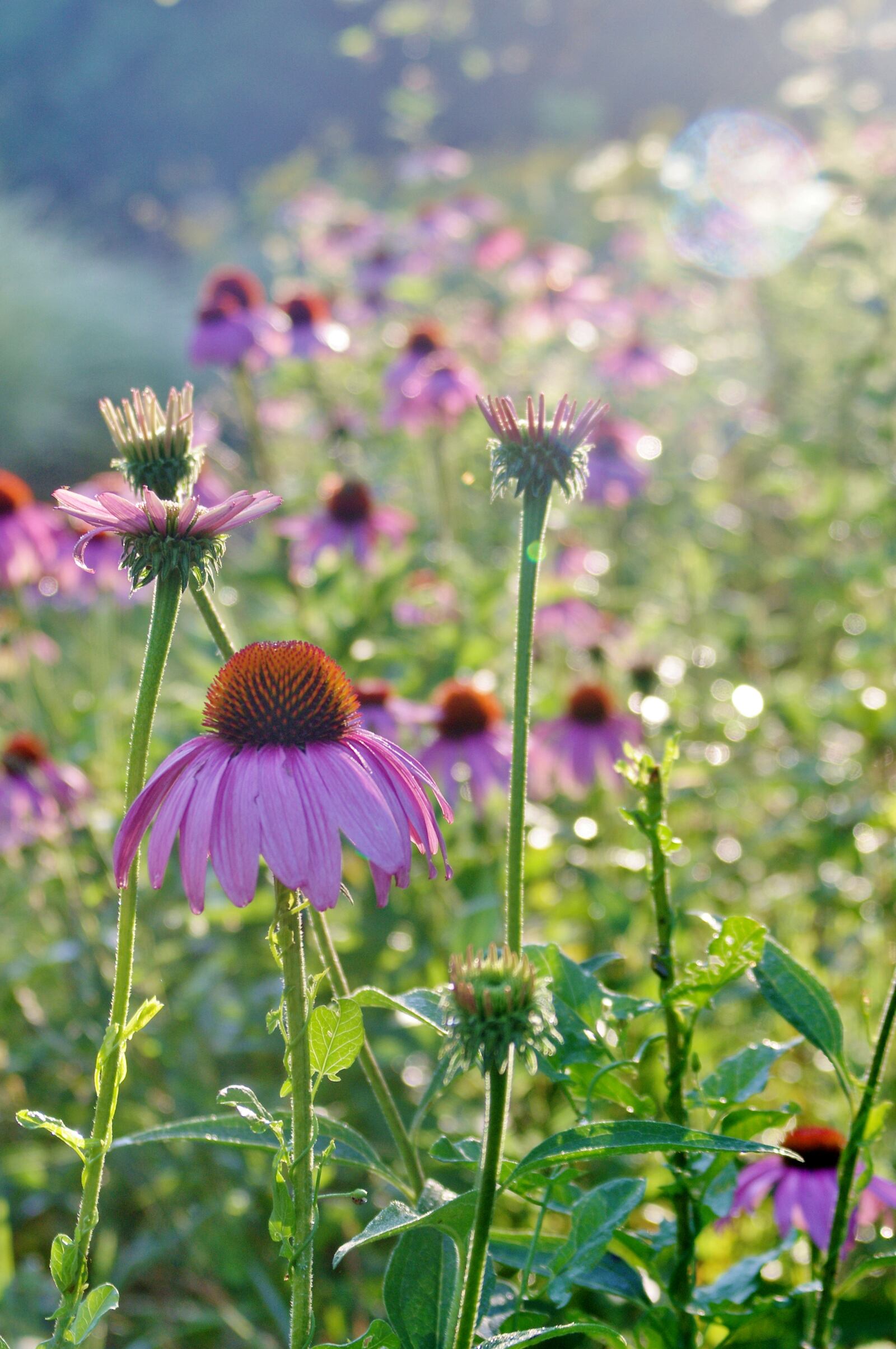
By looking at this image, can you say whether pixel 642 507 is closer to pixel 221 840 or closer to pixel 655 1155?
pixel 655 1155

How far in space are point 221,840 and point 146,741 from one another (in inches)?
2.6

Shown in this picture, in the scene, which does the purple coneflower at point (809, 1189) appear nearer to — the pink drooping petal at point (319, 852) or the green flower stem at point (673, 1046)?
the green flower stem at point (673, 1046)

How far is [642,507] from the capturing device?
327 centimetres

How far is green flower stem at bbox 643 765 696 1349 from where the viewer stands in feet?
2.27

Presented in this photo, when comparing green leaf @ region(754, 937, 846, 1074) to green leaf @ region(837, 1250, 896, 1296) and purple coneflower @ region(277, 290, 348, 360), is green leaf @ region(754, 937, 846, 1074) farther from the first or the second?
purple coneflower @ region(277, 290, 348, 360)

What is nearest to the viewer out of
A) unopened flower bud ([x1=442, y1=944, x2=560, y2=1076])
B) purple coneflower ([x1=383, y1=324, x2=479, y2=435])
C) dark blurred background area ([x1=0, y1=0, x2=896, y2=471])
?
unopened flower bud ([x1=442, y1=944, x2=560, y2=1076])

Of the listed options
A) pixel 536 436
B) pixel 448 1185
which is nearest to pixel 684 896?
pixel 448 1185

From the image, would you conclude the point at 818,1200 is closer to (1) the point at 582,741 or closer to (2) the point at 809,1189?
(2) the point at 809,1189

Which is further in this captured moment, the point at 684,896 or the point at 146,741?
the point at 684,896

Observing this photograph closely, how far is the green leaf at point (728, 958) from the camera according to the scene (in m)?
0.66

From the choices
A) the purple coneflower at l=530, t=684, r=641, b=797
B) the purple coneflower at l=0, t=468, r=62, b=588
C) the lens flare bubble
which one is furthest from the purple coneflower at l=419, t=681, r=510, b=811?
the lens flare bubble

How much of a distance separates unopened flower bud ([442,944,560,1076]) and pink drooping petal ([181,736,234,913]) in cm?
13

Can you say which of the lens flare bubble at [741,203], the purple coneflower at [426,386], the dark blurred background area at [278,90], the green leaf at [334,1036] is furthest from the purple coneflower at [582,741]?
the dark blurred background area at [278,90]

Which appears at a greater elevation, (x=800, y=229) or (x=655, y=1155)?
(x=800, y=229)
